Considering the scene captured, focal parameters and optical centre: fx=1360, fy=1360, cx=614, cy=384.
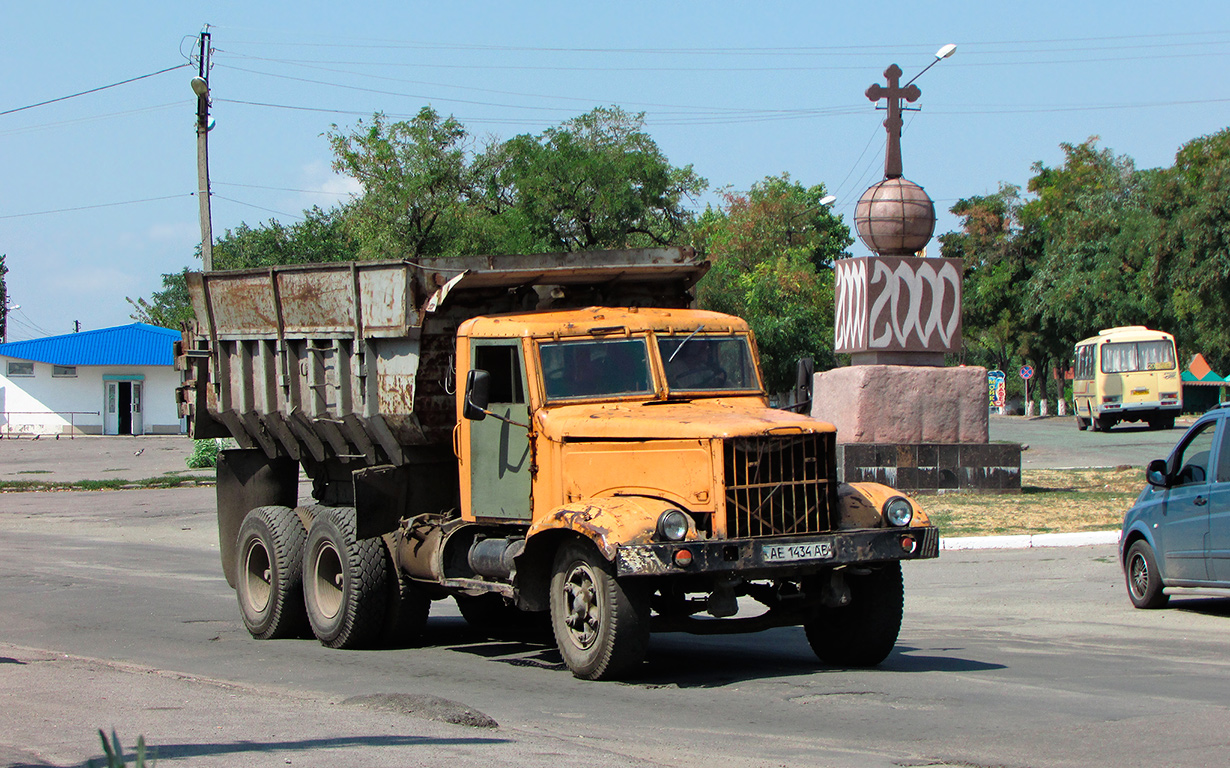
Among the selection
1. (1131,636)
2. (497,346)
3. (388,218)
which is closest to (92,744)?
(497,346)

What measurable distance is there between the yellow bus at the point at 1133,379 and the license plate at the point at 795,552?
4282cm

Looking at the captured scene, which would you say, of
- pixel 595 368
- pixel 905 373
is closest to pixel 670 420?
pixel 595 368

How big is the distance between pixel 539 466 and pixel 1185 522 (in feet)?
19.2

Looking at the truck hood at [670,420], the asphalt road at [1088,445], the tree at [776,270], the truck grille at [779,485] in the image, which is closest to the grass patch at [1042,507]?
the asphalt road at [1088,445]

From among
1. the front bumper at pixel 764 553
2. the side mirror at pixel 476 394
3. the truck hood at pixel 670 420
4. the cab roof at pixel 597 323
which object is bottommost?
the front bumper at pixel 764 553

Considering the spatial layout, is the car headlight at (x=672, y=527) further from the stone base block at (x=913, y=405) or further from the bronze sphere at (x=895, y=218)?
the bronze sphere at (x=895, y=218)

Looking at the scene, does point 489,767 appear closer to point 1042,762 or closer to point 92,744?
point 92,744

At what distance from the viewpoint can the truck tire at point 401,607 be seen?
A: 10570 mm

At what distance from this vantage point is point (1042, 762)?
6086 mm

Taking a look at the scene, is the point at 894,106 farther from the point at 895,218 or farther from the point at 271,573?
the point at 271,573

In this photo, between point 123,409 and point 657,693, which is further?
point 123,409

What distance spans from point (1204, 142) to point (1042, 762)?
61.2 metres

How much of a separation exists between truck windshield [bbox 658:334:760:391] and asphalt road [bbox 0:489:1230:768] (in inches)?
76.7

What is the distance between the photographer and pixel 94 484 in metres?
31.3
